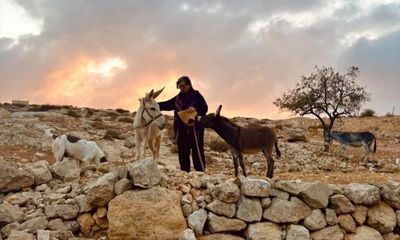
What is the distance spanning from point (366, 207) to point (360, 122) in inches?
1193

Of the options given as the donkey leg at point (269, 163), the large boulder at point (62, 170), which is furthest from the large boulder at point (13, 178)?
the donkey leg at point (269, 163)

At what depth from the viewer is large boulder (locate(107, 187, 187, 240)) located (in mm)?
7965

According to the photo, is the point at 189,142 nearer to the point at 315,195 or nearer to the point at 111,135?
the point at 315,195

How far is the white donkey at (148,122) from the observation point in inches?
380

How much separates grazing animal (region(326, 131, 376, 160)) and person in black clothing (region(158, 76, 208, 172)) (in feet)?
45.2

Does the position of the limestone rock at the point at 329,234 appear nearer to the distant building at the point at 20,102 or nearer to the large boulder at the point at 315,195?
the large boulder at the point at 315,195

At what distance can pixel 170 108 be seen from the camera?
9883 millimetres

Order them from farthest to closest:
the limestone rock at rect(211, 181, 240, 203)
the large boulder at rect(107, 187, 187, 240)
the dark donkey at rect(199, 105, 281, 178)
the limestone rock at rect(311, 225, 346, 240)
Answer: the dark donkey at rect(199, 105, 281, 178), the limestone rock at rect(311, 225, 346, 240), the limestone rock at rect(211, 181, 240, 203), the large boulder at rect(107, 187, 187, 240)

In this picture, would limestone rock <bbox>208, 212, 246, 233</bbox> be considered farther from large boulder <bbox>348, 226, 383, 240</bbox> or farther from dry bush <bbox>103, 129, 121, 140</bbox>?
dry bush <bbox>103, 129, 121, 140</bbox>

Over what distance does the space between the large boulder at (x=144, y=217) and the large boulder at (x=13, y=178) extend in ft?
5.92

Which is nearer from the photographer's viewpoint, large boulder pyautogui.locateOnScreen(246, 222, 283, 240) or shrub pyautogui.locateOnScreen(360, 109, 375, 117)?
large boulder pyautogui.locateOnScreen(246, 222, 283, 240)

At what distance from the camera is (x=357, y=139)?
73.3ft

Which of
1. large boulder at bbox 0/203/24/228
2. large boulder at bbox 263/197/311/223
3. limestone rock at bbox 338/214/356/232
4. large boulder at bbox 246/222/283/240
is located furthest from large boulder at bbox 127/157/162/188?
limestone rock at bbox 338/214/356/232

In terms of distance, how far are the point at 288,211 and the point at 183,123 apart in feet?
8.25
